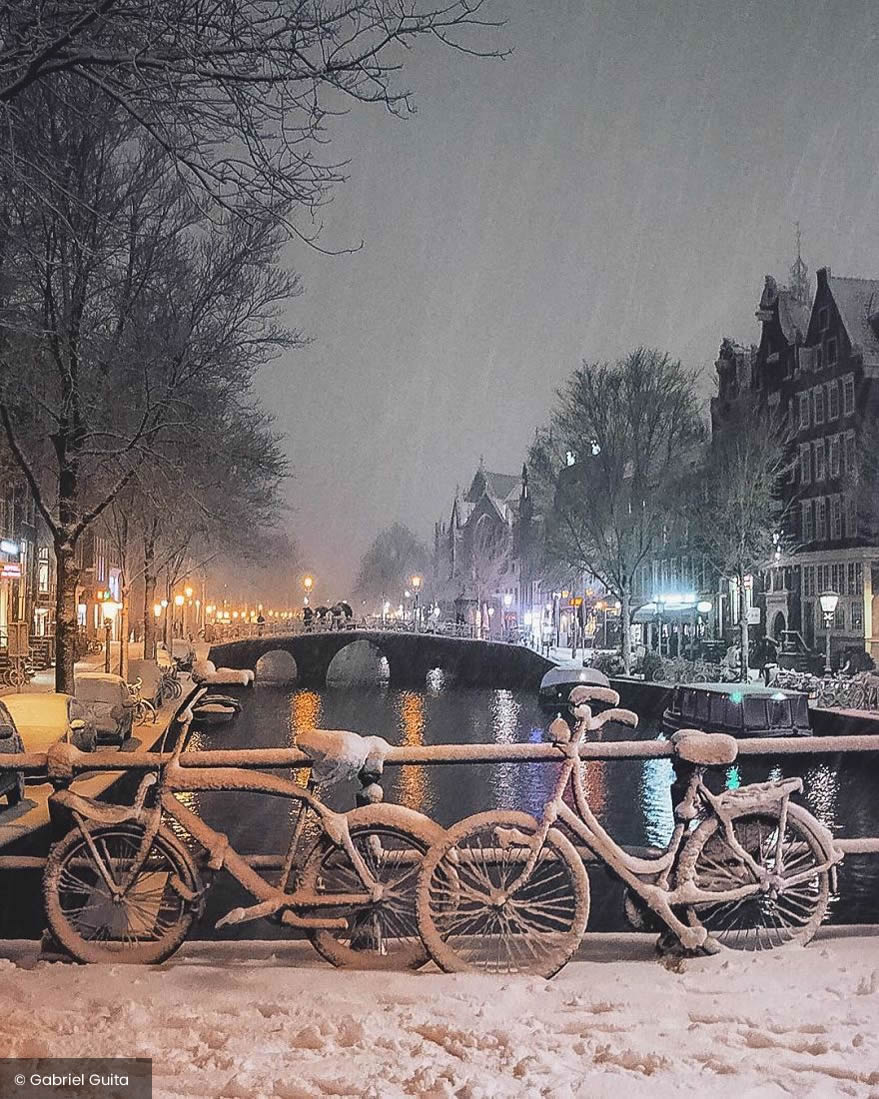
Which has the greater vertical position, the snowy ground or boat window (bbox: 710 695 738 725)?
the snowy ground

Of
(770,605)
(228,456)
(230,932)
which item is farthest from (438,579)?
(230,932)

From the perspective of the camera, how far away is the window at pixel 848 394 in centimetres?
4684

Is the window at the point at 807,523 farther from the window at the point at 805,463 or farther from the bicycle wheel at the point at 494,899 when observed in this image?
the bicycle wheel at the point at 494,899

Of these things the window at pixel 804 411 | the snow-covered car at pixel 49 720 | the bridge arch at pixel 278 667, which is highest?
the window at pixel 804 411

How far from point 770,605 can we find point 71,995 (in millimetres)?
50673

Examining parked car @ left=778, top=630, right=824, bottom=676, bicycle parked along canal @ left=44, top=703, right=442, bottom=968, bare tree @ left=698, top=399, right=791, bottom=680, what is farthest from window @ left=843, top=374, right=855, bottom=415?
bicycle parked along canal @ left=44, top=703, right=442, bottom=968

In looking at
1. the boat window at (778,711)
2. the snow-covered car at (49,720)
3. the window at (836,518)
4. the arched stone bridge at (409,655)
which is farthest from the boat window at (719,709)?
the arched stone bridge at (409,655)

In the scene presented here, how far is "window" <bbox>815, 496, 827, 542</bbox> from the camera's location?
48.9m

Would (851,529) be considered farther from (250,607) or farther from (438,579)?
(250,607)

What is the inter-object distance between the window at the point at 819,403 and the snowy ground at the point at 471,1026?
46.8m

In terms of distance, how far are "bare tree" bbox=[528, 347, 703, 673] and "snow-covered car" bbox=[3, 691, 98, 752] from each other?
81.7 ft

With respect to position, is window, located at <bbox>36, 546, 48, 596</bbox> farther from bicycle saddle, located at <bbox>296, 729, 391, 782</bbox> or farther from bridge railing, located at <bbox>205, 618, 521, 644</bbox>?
bicycle saddle, located at <bbox>296, 729, 391, 782</bbox>

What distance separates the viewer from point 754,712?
95.5 ft

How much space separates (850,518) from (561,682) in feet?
48.6
